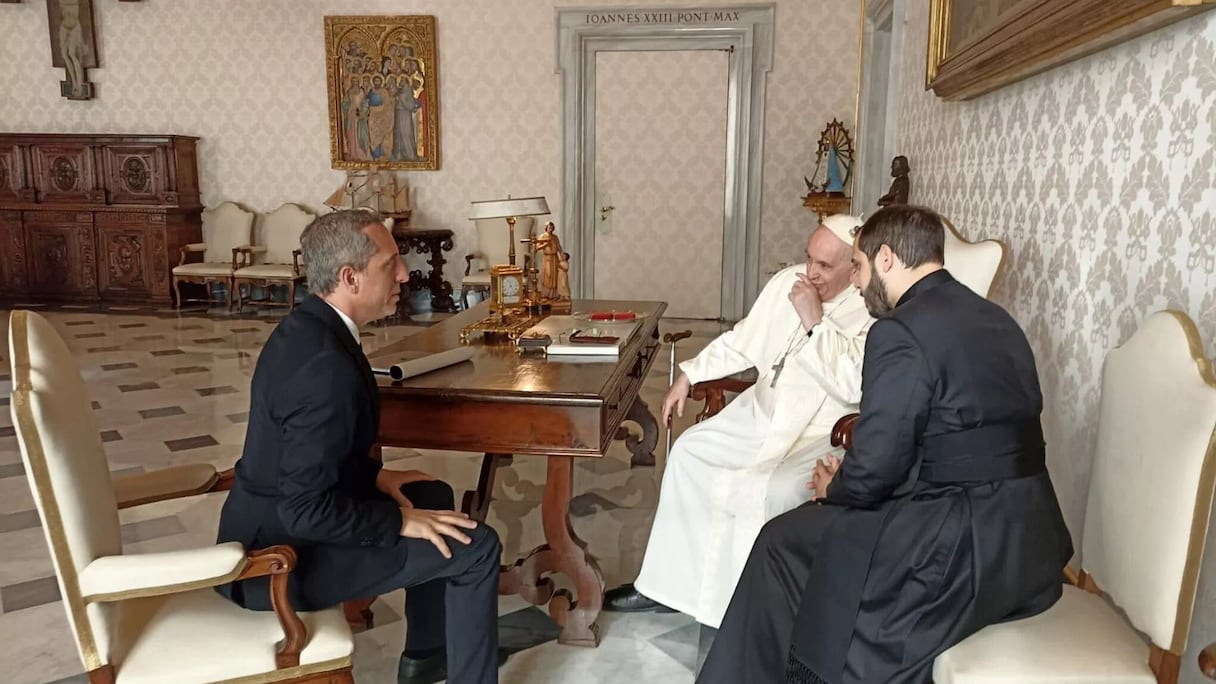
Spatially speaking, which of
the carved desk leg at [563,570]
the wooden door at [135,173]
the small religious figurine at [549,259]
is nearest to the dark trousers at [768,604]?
the carved desk leg at [563,570]

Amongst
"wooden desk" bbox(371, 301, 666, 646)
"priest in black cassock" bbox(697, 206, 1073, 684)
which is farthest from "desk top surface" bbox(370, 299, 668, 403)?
"priest in black cassock" bbox(697, 206, 1073, 684)

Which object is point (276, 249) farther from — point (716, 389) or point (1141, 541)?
point (1141, 541)

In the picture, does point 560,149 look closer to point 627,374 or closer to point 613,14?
point 613,14

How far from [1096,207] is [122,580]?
232cm

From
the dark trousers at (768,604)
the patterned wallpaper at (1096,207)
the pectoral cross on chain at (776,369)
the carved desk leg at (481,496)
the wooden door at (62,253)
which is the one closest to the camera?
the patterned wallpaper at (1096,207)

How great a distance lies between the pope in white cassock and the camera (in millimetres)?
2590

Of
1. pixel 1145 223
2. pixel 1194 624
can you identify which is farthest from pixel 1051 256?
pixel 1194 624

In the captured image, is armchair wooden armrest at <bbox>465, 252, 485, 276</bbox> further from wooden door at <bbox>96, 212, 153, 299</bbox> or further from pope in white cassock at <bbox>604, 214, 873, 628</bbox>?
pope in white cassock at <bbox>604, 214, 873, 628</bbox>

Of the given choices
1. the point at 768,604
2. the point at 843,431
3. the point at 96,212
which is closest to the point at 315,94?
the point at 96,212

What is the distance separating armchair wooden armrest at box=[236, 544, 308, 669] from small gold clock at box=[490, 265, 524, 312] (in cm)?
202

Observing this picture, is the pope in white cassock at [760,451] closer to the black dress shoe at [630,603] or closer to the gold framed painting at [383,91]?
the black dress shoe at [630,603]

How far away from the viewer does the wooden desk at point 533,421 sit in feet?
8.17

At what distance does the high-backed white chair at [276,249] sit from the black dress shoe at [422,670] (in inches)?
271

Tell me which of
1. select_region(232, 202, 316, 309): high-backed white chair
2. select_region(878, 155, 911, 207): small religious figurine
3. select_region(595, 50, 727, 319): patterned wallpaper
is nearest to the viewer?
select_region(878, 155, 911, 207): small religious figurine
